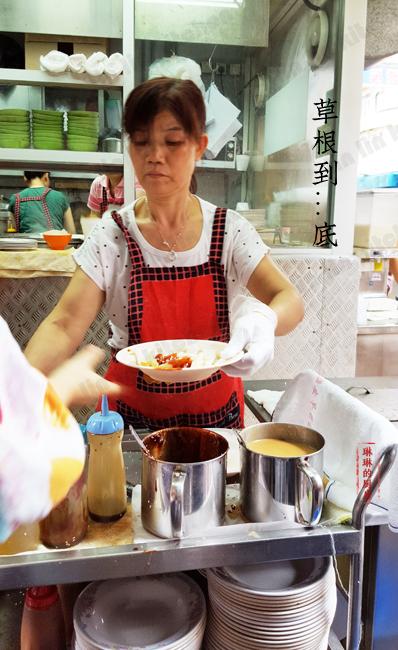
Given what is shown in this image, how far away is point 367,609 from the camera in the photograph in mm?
1247

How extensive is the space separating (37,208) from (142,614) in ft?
10.6

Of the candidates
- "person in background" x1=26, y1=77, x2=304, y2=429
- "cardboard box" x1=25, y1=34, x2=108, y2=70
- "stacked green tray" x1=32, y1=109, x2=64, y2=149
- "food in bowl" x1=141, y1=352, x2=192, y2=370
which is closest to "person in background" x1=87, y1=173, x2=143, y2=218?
"stacked green tray" x1=32, y1=109, x2=64, y2=149

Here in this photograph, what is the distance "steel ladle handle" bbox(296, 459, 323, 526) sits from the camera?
99 cm

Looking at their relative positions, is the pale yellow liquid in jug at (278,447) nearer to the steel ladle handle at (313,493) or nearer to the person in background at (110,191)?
the steel ladle handle at (313,493)

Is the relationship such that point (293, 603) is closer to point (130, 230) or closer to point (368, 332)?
point (130, 230)

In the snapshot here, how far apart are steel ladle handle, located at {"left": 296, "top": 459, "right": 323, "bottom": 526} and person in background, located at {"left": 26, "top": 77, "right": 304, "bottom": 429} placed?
0.57 m

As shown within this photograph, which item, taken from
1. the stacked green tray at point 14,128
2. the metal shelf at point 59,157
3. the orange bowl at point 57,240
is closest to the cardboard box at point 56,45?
the stacked green tray at point 14,128

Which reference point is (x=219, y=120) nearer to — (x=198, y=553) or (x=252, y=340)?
(x=252, y=340)

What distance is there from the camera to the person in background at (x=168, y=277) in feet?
5.12

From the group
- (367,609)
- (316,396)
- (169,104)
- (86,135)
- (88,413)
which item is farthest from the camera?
(86,135)

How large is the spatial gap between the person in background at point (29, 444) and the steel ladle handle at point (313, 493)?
54 cm

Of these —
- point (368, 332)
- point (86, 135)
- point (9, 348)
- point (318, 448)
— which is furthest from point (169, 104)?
point (368, 332)

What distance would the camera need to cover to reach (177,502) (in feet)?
3.19

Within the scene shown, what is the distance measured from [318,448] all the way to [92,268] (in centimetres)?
88
